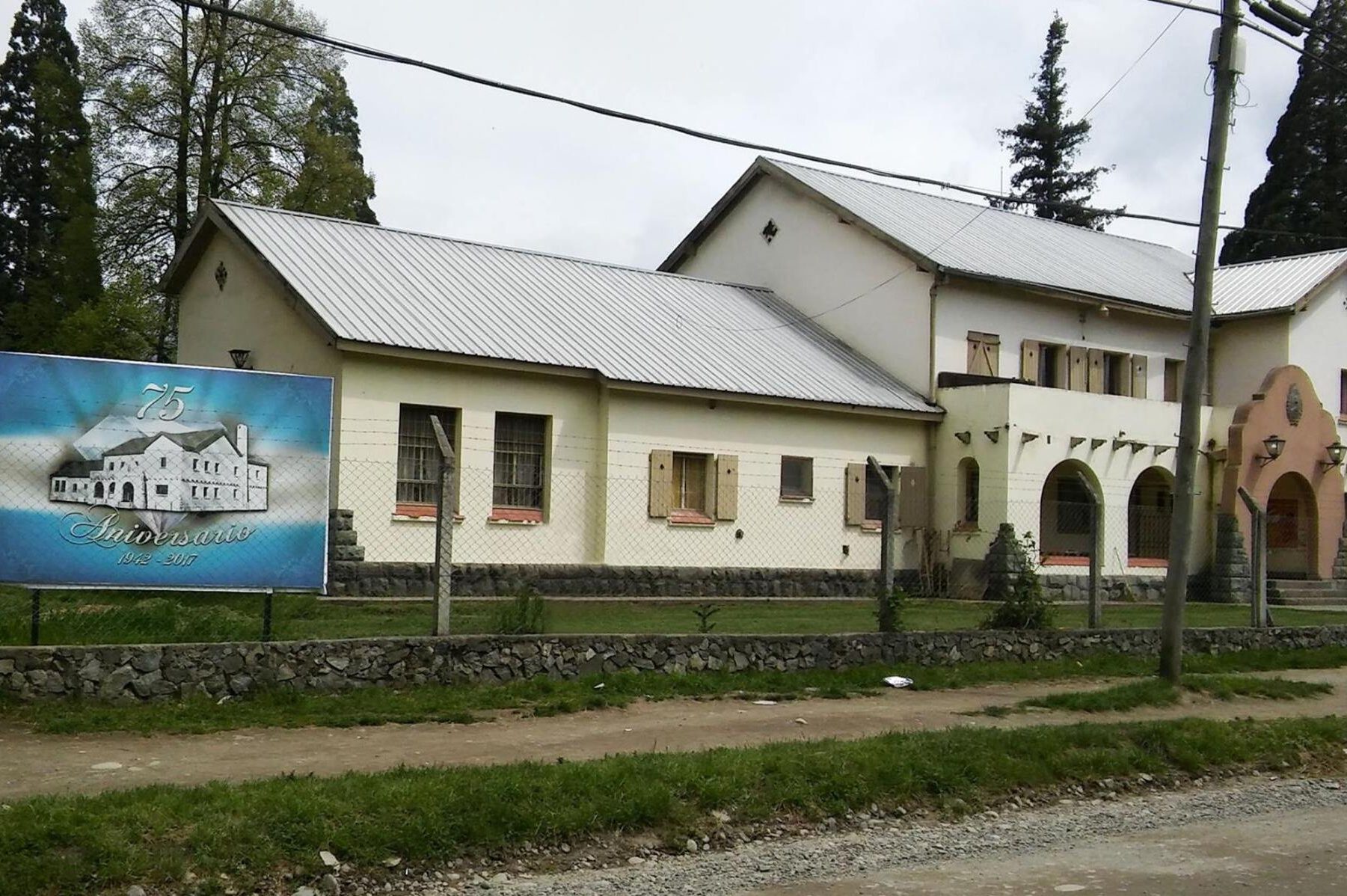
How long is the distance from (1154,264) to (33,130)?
33849 mm

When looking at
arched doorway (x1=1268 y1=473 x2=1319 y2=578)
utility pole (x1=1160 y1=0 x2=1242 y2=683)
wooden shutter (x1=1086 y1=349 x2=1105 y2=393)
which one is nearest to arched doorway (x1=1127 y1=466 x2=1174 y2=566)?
wooden shutter (x1=1086 y1=349 x2=1105 y2=393)

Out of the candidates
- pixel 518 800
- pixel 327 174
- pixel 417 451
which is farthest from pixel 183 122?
pixel 518 800

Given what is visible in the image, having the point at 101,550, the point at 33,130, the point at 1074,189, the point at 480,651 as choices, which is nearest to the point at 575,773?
the point at 480,651

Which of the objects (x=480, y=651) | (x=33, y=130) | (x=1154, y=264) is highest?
(x=33, y=130)

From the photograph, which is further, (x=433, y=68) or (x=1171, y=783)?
(x=433, y=68)

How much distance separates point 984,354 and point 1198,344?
50.1ft

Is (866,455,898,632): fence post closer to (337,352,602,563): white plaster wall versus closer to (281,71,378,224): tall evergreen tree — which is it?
(337,352,602,563): white plaster wall

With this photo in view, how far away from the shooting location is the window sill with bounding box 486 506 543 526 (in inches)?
891

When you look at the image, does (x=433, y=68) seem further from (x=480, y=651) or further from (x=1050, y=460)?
(x=1050, y=460)

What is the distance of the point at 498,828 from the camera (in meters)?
7.86

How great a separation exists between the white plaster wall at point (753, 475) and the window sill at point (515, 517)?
128 cm

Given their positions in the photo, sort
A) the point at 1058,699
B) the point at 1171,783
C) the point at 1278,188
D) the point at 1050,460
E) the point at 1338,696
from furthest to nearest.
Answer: the point at 1278,188
the point at 1050,460
the point at 1338,696
the point at 1058,699
the point at 1171,783

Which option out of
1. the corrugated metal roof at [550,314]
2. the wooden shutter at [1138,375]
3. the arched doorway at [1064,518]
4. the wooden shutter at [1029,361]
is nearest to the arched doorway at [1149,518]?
the arched doorway at [1064,518]

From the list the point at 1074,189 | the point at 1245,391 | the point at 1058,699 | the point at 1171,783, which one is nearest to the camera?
the point at 1171,783
